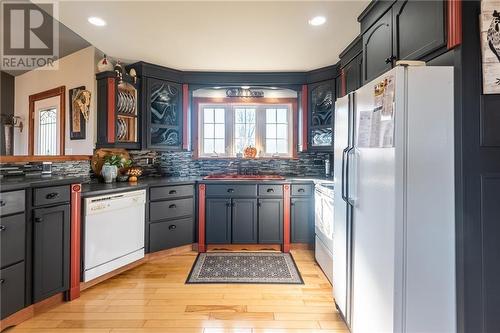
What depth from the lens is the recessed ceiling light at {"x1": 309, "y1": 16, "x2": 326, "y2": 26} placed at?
216cm

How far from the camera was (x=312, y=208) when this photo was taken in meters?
3.21

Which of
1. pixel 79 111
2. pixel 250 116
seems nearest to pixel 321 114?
pixel 250 116

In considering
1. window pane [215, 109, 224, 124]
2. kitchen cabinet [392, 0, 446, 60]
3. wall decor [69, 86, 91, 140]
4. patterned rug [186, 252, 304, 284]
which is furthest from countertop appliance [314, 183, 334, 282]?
wall decor [69, 86, 91, 140]

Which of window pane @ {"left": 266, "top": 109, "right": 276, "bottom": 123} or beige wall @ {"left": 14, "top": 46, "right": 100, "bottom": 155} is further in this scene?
window pane @ {"left": 266, "top": 109, "right": 276, "bottom": 123}

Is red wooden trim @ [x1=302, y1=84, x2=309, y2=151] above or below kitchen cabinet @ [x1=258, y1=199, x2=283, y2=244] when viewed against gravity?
above

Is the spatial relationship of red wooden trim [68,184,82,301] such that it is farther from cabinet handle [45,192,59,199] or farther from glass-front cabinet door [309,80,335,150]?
glass-front cabinet door [309,80,335,150]

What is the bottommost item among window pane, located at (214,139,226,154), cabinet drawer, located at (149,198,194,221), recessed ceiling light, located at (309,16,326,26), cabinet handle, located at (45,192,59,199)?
cabinet drawer, located at (149,198,194,221)

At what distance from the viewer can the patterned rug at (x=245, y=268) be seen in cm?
249

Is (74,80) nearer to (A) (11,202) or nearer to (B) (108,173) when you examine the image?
(B) (108,173)

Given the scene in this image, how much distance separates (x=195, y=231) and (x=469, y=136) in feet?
9.43

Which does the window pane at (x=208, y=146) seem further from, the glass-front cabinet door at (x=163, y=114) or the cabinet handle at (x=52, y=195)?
the cabinet handle at (x=52, y=195)

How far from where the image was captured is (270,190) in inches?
127

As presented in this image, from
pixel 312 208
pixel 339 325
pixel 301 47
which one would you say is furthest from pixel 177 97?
pixel 339 325

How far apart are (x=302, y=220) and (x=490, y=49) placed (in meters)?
2.43
